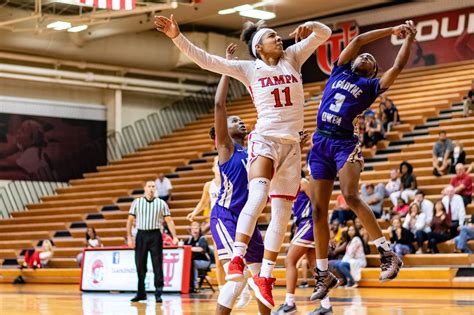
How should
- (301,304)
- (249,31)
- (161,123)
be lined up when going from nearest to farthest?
(249,31) < (301,304) < (161,123)

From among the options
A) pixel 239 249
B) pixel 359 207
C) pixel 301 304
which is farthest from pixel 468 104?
pixel 239 249

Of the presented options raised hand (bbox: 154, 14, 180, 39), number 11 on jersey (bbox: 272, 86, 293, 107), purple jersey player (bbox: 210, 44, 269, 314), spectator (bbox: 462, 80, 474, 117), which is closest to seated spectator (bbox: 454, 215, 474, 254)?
spectator (bbox: 462, 80, 474, 117)

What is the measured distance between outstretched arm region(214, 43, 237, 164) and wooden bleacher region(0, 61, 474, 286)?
1012cm

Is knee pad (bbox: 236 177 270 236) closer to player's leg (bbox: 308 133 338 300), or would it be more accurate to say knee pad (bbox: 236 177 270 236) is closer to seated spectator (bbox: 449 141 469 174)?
player's leg (bbox: 308 133 338 300)

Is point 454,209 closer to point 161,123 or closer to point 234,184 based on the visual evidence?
point 234,184

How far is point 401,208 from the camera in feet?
58.0

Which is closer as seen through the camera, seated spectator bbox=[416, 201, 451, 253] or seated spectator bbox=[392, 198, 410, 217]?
seated spectator bbox=[416, 201, 451, 253]

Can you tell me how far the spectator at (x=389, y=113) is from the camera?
22.5 meters

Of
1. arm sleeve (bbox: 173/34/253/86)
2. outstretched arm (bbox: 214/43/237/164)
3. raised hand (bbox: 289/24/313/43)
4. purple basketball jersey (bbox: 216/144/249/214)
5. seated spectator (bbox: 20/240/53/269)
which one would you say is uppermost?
raised hand (bbox: 289/24/313/43)

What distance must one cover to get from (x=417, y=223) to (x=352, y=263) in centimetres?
143

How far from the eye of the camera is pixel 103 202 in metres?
25.8

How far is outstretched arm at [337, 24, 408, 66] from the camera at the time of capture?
24.5ft

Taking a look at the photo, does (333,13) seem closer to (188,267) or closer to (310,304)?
(188,267)

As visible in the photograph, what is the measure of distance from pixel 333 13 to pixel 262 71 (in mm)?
22136
